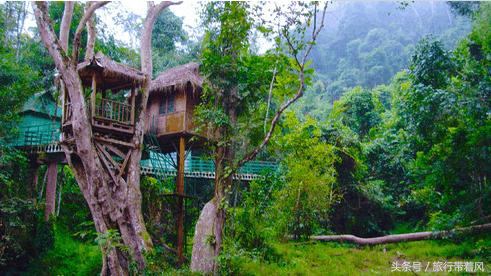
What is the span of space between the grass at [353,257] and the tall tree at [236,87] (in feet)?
3.09

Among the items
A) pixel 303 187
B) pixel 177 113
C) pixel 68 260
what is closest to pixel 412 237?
pixel 303 187

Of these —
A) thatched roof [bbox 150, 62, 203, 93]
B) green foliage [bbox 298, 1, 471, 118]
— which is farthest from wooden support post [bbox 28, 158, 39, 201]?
green foliage [bbox 298, 1, 471, 118]

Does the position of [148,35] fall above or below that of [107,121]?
above

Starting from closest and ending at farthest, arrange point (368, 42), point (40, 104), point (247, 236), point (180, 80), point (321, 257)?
point (247, 236), point (321, 257), point (180, 80), point (40, 104), point (368, 42)

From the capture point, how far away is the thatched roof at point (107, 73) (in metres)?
9.05

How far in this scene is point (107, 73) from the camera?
9148 millimetres

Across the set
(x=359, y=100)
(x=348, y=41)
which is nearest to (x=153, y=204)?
(x=359, y=100)

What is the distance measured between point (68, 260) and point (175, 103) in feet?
14.8

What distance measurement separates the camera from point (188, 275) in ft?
23.1

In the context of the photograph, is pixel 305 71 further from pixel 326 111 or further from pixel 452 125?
pixel 326 111

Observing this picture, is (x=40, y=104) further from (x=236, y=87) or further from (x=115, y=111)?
(x=236, y=87)

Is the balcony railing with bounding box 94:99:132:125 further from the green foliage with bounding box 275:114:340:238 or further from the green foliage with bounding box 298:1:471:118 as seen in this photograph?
the green foliage with bounding box 298:1:471:118

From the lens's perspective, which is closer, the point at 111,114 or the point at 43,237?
the point at 111,114

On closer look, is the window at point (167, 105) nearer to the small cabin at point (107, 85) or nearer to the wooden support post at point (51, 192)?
the small cabin at point (107, 85)
